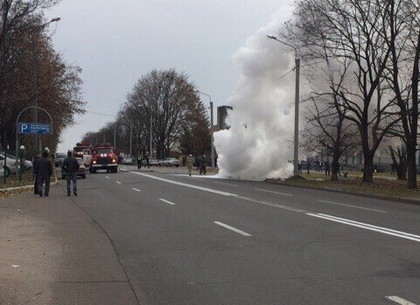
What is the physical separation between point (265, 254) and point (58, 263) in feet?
10.5

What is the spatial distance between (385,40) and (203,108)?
227 feet

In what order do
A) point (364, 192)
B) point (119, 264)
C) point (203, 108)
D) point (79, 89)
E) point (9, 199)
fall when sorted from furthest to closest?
point (203, 108) < point (79, 89) < point (364, 192) < point (9, 199) < point (119, 264)

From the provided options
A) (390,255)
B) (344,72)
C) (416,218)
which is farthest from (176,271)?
(344,72)

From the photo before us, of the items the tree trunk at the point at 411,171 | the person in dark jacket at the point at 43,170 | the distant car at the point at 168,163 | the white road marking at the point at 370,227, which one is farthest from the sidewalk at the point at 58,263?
the distant car at the point at 168,163

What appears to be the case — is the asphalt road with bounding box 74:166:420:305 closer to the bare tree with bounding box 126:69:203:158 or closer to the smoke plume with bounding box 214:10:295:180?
the smoke plume with bounding box 214:10:295:180

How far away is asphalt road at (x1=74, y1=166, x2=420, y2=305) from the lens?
21.8 ft

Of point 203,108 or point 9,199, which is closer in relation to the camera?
point 9,199

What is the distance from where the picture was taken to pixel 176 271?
7.93 meters

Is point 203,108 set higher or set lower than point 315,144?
higher

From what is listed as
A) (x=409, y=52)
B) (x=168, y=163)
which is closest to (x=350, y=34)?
(x=409, y=52)

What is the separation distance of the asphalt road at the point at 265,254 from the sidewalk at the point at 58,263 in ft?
0.93

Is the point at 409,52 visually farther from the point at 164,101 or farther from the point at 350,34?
the point at 164,101

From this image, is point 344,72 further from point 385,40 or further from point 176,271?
point 176,271

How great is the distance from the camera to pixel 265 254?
916cm
